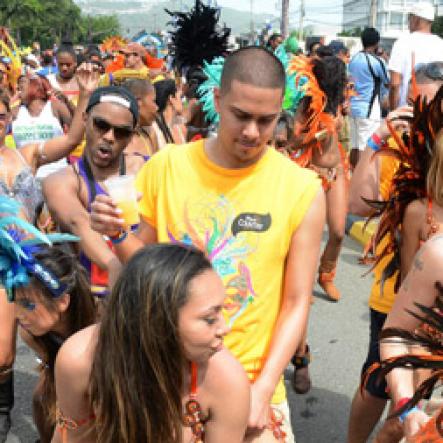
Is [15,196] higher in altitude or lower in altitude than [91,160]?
lower

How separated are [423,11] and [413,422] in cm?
560

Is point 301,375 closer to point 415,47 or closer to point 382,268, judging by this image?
point 382,268

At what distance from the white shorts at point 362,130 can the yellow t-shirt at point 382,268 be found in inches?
226

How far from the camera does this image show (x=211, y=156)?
268 centimetres

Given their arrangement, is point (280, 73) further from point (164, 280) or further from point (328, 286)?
point (328, 286)

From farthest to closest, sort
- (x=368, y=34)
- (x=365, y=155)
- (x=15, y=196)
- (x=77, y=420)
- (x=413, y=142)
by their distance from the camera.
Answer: (x=368, y=34) → (x=15, y=196) → (x=365, y=155) → (x=413, y=142) → (x=77, y=420)

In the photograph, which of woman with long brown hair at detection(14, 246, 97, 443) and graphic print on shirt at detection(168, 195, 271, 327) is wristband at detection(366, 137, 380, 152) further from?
woman with long brown hair at detection(14, 246, 97, 443)

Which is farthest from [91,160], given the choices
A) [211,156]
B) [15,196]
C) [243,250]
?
[243,250]

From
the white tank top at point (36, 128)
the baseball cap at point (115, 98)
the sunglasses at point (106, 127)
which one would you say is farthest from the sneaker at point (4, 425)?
the white tank top at point (36, 128)

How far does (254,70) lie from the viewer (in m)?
2.51

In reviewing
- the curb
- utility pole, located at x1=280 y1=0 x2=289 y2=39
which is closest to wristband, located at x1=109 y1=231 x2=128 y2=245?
the curb

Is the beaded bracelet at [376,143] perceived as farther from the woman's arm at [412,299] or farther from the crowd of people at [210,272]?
the woman's arm at [412,299]

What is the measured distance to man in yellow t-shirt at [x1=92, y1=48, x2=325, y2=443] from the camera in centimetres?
250

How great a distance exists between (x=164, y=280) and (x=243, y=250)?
623 mm
